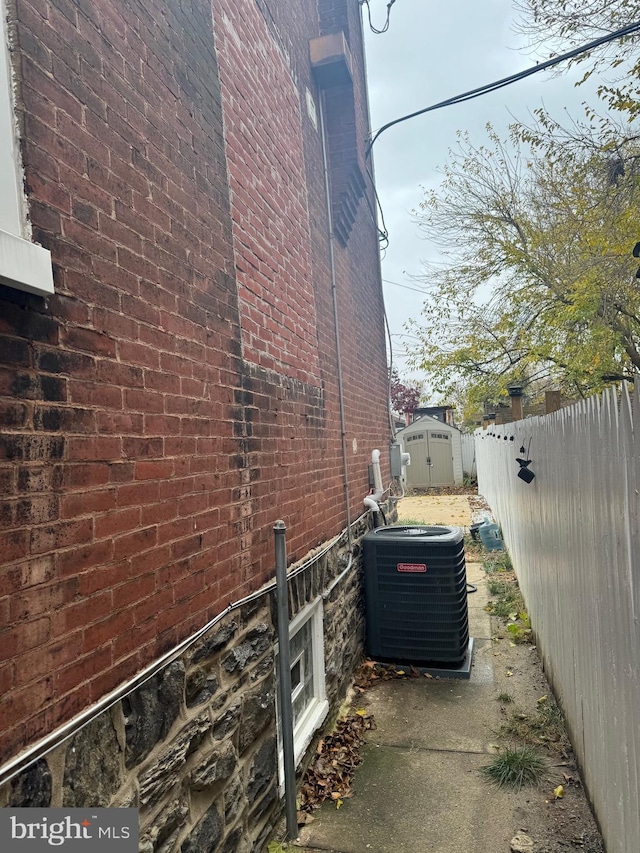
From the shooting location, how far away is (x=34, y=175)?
149 cm

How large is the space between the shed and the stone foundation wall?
17586 millimetres

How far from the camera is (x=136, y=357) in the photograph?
1.90 m

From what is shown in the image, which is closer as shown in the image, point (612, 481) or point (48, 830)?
point (48, 830)

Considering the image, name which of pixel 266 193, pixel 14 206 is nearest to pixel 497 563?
pixel 266 193

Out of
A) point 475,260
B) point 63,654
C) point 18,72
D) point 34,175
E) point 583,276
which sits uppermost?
point 475,260

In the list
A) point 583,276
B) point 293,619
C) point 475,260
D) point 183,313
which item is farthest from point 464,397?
point 183,313

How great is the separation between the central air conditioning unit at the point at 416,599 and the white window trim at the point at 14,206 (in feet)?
13.0

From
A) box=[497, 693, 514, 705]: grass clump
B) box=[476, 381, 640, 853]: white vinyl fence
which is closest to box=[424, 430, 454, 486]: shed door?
box=[476, 381, 640, 853]: white vinyl fence

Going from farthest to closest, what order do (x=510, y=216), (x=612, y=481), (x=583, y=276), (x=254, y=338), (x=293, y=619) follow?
1. (x=510, y=216)
2. (x=583, y=276)
3. (x=293, y=619)
4. (x=254, y=338)
5. (x=612, y=481)

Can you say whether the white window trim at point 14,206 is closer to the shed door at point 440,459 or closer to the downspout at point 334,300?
the downspout at point 334,300

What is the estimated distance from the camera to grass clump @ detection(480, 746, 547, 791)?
320cm

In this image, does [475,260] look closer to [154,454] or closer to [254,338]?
[254,338]

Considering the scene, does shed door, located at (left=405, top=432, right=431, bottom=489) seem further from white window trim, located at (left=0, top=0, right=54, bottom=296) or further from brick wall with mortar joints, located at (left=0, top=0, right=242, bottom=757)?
white window trim, located at (left=0, top=0, right=54, bottom=296)

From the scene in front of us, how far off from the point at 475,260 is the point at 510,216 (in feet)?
4.07
